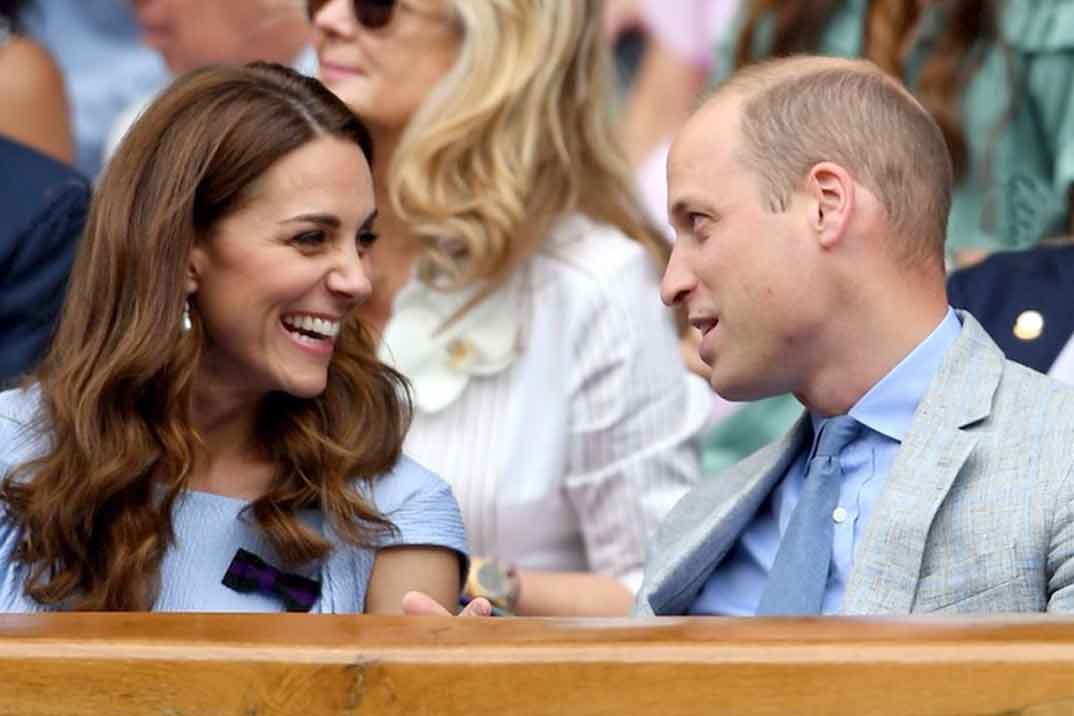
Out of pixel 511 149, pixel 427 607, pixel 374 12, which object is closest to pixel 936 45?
pixel 511 149

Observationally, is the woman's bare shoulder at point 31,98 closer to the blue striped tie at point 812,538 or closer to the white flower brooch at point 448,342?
the white flower brooch at point 448,342

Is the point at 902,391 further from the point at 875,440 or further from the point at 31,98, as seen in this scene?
the point at 31,98

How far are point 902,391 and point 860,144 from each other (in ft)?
0.91

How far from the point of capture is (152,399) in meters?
2.72

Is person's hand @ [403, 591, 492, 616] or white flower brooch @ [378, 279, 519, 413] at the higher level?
person's hand @ [403, 591, 492, 616]

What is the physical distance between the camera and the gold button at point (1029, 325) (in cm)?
313

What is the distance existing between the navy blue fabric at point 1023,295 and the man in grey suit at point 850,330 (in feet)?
1.88

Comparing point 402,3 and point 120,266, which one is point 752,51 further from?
point 120,266

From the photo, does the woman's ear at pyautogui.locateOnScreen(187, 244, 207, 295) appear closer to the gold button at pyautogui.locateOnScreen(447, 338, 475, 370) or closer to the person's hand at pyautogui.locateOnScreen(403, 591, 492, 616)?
the person's hand at pyautogui.locateOnScreen(403, 591, 492, 616)

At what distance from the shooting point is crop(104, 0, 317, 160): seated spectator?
5.00 meters

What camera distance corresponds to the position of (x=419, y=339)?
12.6ft

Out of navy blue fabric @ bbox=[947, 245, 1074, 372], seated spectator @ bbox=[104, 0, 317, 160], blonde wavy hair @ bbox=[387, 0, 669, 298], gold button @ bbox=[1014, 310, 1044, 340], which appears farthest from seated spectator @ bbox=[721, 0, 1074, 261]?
seated spectator @ bbox=[104, 0, 317, 160]

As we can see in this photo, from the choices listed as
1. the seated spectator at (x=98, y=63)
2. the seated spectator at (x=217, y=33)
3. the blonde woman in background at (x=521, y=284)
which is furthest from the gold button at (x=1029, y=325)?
the seated spectator at (x=98, y=63)

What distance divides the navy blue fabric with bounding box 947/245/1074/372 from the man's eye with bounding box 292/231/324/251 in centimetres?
98
